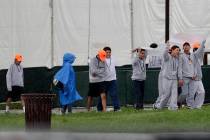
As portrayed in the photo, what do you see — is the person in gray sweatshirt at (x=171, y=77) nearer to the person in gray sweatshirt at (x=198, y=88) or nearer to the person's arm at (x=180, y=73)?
the person's arm at (x=180, y=73)

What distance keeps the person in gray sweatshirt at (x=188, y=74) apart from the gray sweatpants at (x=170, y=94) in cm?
22

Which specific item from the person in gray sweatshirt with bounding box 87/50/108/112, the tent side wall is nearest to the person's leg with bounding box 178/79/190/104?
the person in gray sweatshirt with bounding box 87/50/108/112

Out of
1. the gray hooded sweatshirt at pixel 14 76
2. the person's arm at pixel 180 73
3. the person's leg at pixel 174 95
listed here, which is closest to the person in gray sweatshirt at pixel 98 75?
the person's leg at pixel 174 95

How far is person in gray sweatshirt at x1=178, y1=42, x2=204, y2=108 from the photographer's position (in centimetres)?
1524

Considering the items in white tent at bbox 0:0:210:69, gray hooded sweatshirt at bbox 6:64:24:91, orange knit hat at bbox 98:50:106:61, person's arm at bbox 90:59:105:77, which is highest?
white tent at bbox 0:0:210:69

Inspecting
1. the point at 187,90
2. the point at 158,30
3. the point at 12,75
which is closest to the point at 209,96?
the point at 187,90

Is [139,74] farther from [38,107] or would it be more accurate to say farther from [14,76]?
[38,107]

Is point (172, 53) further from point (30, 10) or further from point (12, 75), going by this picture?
point (30, 10)

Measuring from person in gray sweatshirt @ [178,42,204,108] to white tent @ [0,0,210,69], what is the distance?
33.1ft

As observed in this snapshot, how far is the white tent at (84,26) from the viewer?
24.8 meters

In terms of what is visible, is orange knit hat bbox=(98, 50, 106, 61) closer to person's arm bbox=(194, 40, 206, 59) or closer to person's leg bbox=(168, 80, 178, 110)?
person's leg bbox=(168, 80, 178, 110)

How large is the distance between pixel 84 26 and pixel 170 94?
37.2 ft

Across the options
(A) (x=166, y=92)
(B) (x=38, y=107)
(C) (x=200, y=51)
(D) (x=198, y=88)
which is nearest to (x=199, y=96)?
(D) (x=198, y=88)

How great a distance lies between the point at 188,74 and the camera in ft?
50.4
